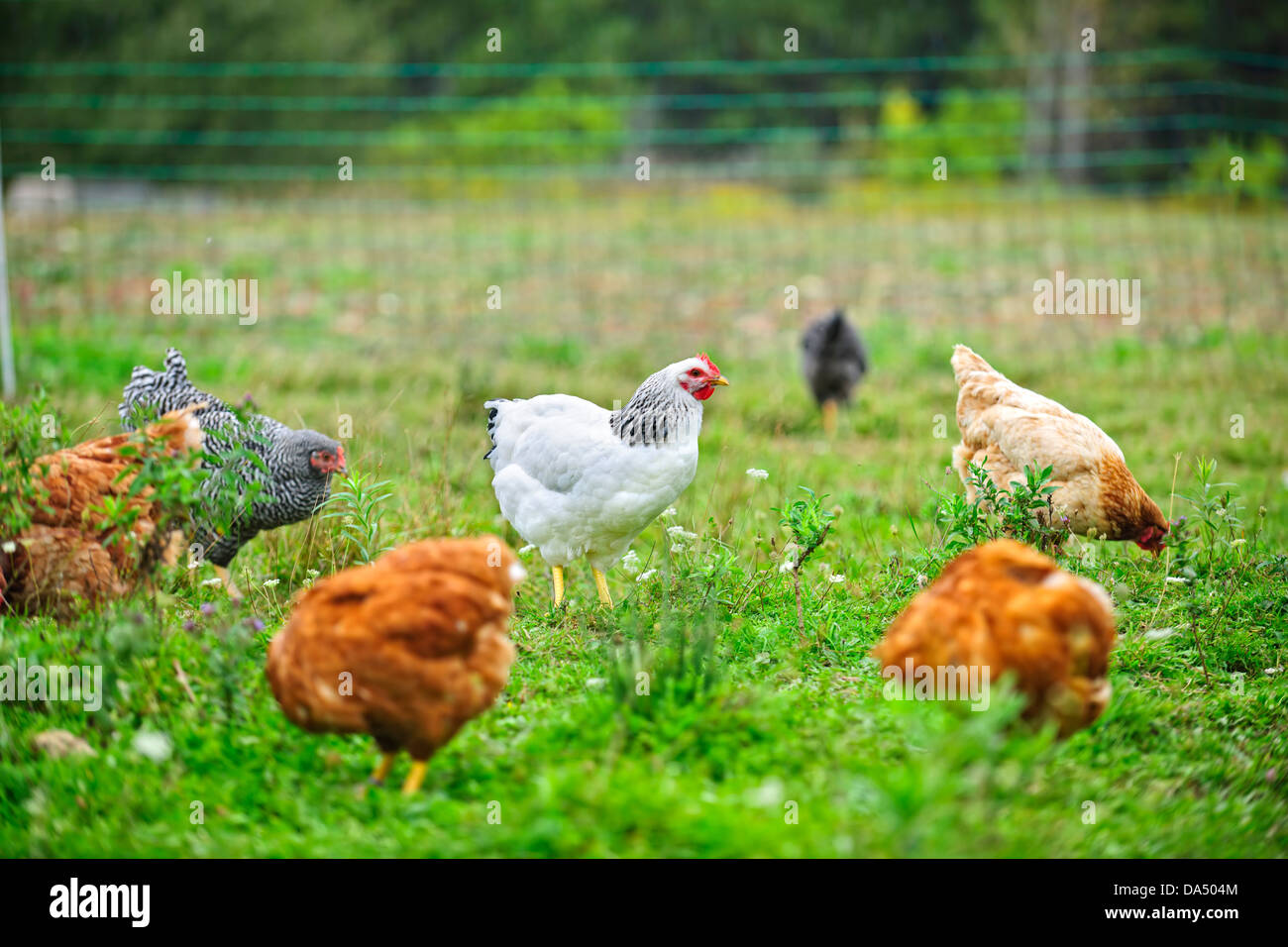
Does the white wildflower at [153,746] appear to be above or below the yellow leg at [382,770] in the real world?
above

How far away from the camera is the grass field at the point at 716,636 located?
106 inches

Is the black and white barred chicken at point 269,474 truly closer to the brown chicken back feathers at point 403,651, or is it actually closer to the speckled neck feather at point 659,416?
the speckled neck feather at point 659,416

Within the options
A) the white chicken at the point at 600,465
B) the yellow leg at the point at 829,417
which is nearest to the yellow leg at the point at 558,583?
the white chicken at the point at 600,465

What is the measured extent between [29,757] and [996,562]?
2.67 metres

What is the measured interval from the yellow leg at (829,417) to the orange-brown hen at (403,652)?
176 inches

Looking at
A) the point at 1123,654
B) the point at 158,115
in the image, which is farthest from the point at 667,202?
the point at 1123,654

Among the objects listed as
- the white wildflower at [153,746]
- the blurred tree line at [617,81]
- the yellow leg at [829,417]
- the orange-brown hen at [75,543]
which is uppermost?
the blurred tree line at [617,81]

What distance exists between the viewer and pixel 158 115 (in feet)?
63.3

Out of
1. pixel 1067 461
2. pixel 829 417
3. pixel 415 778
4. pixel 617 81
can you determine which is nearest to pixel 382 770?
pixel 415 778

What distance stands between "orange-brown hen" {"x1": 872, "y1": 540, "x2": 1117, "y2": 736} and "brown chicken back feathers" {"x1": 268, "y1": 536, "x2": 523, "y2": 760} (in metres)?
1.07

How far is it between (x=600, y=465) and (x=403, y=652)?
1.32 metres

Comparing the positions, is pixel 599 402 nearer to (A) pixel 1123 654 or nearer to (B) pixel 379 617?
(A) pixel 1123 654

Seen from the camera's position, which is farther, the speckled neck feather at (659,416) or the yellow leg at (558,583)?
the yellow leg at (558,583)

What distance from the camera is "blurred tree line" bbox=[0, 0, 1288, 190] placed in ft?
60.5
